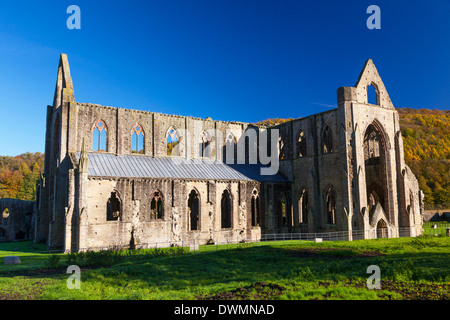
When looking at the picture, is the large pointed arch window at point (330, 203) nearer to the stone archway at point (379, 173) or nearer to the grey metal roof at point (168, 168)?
the stone archway at point (379, 173)

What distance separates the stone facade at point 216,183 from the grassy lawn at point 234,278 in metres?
8.63

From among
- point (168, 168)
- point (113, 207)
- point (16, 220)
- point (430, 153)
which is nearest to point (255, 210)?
point (168, 168)

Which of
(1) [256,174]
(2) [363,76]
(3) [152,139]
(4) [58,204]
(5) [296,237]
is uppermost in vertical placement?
(2) [363,76]

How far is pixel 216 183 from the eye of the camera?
36.2 meters

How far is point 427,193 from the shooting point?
73375mm

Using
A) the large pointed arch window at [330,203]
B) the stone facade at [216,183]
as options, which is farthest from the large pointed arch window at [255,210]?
the large pointed arch window at [330,203]

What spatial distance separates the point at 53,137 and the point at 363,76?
3061 centimetres

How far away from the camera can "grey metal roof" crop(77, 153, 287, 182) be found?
3231 centimetres

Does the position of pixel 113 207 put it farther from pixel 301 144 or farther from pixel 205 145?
pixel 301 144

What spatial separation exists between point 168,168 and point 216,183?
15.7ft

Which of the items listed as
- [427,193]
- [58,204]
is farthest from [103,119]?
[427,193]
